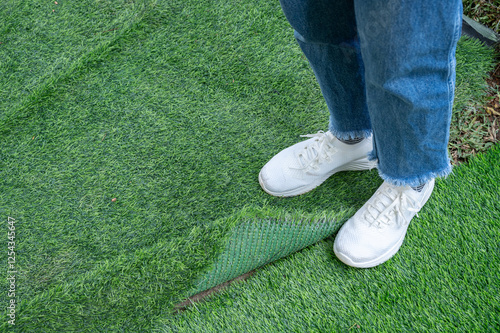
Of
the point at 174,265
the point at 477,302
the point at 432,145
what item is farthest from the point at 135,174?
the point at 477,302

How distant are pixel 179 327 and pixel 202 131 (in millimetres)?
843

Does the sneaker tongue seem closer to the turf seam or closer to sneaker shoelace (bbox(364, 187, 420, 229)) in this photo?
sneaker shoelace (bbox(364, 187, 420, 229))

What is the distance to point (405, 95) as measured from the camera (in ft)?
2.89

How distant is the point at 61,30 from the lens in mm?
2225

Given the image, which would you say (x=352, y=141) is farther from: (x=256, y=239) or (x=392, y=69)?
(x=392, y=69)

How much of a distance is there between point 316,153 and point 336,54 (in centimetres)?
47

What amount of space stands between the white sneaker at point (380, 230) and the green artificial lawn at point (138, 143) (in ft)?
0.31

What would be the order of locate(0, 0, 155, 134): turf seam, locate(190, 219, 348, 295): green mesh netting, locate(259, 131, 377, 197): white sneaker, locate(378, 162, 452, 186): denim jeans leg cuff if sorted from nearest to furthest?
locate(378, 162, 452, 186): denim jeans leg cuff < locate(190, 219, 348, 295): green mesh netting < locate(259, 131, 377, 197): white sneaker < locate(0, 0, 155, 134): turf seam

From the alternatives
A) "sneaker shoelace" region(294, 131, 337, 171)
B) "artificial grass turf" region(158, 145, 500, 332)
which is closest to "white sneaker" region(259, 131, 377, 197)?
"sneaker shoelace" region(294, 131, 337, 171)

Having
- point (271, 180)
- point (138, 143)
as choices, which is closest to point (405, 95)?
point (271, 180)

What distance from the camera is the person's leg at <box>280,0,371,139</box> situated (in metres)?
1.02

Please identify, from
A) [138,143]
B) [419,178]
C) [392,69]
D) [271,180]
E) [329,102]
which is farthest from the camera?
[138,143]

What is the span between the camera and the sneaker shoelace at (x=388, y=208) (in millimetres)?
1316

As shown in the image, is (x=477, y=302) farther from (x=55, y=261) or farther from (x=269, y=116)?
(x=55, y=261)
